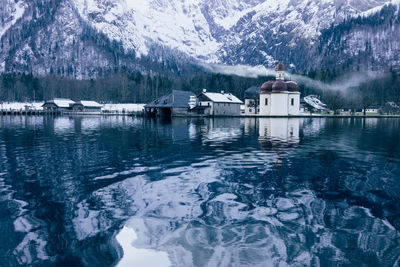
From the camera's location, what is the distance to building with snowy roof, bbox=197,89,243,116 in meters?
103

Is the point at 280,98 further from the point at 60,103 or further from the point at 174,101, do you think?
the point at 60,103

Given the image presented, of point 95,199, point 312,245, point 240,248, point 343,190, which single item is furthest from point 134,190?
point 343,190

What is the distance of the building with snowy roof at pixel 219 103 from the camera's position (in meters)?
103

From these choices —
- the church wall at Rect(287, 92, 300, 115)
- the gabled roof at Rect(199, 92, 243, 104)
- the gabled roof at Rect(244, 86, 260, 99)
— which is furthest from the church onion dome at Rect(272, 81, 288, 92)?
the gabled roof at Rect(244, 86, 260, 99)

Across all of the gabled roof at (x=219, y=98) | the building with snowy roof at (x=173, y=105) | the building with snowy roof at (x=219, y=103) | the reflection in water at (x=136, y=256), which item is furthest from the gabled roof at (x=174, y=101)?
the reflection in water at (x=136, y=256)

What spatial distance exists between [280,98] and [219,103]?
62.9 ft

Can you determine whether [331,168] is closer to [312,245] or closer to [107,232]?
[312,245]

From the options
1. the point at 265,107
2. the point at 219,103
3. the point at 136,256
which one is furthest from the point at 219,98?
the point at 136,256

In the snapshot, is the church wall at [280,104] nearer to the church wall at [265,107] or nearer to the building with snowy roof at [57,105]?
the church wall at [265,107]

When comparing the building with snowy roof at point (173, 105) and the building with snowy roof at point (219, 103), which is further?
the building with snowy roof at point (219, 103)

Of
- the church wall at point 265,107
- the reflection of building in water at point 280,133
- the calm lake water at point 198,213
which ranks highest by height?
the church wall at point 265,107

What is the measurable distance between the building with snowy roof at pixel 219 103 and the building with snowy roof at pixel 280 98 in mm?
9367

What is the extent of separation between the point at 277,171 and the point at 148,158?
8.34m

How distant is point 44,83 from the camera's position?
186 meters
